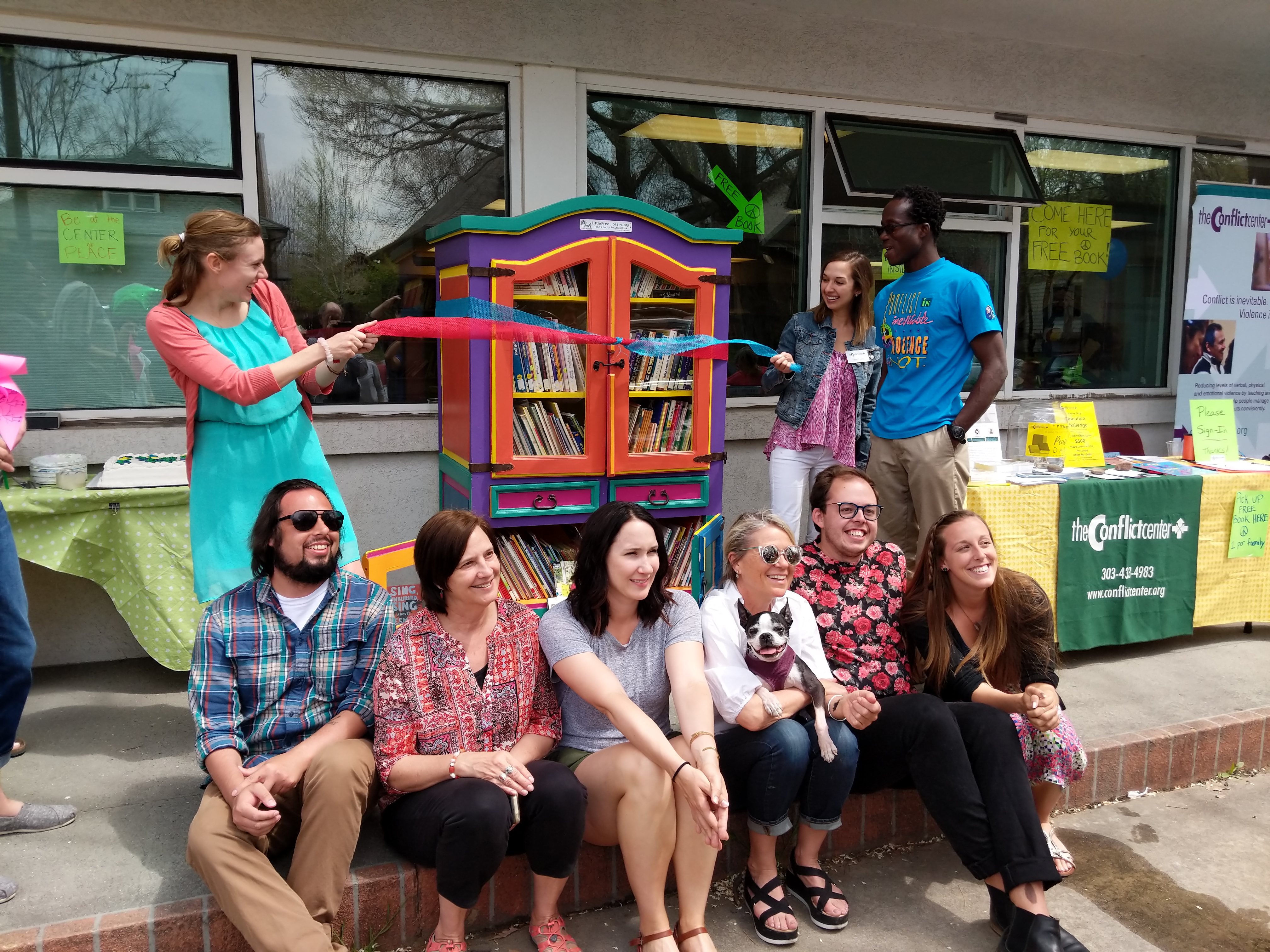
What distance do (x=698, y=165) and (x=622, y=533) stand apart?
112 inches

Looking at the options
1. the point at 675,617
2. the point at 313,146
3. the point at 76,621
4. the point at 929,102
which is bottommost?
the point at 76,621

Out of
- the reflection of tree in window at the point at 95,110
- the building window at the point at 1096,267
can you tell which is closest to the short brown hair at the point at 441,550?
the reflection of tree in window at the point at 95,110

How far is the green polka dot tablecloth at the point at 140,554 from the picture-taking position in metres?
3.47

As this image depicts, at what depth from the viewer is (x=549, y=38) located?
425 cm

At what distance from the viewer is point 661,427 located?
4.02 meters

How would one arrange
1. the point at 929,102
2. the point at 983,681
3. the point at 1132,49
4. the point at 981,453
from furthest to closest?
the point at 1132,49 < the point at 929,102 < the point at 981,453 < the point at 983,681

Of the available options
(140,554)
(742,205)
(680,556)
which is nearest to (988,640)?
(680,556)

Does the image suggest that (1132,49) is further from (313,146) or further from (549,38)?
(313,146)

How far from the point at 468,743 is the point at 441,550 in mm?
456

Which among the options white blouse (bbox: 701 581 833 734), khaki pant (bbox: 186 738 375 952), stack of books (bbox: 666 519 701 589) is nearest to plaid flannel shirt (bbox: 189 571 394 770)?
khaki pant (bbox: 186 738 375 952)

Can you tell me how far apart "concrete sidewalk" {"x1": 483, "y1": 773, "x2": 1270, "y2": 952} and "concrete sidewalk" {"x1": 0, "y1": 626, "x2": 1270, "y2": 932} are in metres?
0.37

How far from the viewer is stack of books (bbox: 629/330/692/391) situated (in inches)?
155

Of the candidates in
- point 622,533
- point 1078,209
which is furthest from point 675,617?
point 1078,209

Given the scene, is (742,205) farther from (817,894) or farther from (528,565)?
(817,894)
